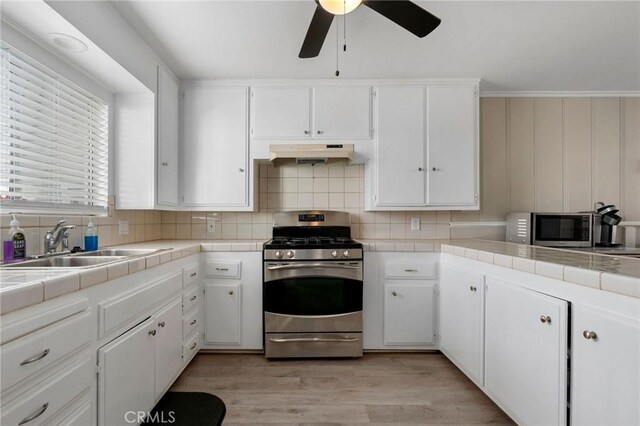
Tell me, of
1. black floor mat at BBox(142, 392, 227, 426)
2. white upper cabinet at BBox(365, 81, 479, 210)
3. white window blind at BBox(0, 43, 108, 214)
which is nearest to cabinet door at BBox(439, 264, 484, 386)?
white upper cabinet at BBox(365, 81, 479, 210)

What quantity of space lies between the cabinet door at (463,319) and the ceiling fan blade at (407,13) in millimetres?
1413

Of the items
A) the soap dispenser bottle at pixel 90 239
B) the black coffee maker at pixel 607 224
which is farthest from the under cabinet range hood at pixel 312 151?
the black coffee maker at pixel 607 224

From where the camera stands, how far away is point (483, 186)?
2836 millimetres

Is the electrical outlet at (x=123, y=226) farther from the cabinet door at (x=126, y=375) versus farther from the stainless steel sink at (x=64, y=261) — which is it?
the cabinet door at (x=126, y=375)

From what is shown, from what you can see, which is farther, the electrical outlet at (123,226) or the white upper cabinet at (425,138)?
the white upper cabinet at (425,138)

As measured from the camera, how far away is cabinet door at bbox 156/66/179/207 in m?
2.21

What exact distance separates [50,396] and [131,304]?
0.46 m

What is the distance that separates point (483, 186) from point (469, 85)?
0.96 m

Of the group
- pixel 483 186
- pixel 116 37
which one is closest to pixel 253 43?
pixel 116 37

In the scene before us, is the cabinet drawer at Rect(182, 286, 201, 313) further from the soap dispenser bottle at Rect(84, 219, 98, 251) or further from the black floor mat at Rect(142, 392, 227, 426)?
the soap dispenser bottle at Rect(84, 219, 98, 251)

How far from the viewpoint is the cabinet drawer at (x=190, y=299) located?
6.44 feet

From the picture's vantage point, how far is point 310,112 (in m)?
2.52

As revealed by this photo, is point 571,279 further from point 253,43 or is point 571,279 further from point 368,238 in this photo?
point 253,43

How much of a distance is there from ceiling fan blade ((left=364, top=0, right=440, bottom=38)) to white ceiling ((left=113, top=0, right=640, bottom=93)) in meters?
0.29
